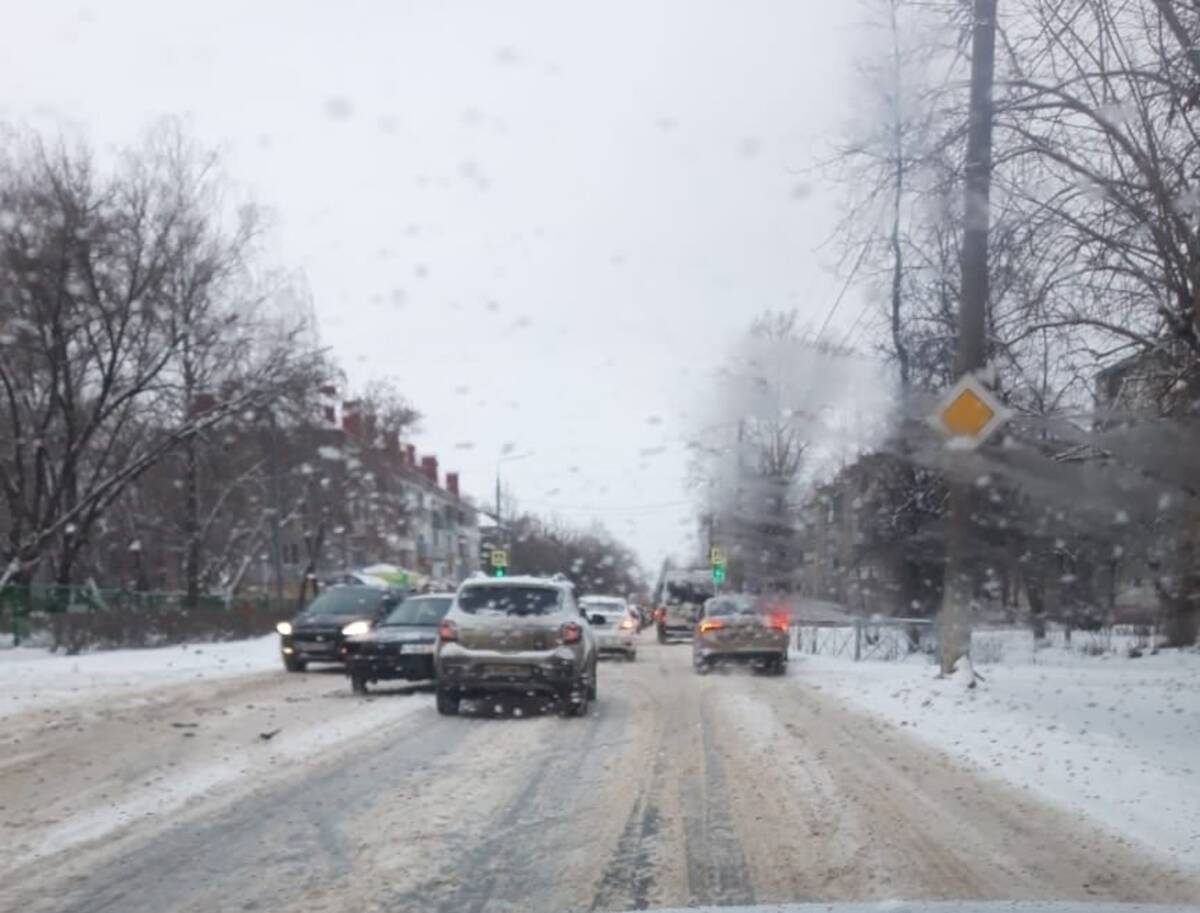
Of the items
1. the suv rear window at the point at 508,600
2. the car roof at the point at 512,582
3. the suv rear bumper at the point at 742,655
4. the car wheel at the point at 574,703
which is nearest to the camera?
the car wheel at the point at 574,703

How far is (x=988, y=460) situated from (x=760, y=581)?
38.4 metres

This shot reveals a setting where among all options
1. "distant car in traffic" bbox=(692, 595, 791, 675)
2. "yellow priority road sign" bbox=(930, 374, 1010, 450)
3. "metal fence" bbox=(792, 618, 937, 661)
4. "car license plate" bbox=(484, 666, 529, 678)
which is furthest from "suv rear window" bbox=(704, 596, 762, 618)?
"yellow priority road sign" bbox=(930, 374, 1010, 450)

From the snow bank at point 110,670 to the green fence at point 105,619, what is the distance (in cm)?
44

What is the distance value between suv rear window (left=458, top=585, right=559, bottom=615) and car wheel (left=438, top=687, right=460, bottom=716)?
948 mm

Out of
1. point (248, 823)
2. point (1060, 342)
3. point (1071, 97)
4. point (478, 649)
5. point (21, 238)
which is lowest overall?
point (248, 823)

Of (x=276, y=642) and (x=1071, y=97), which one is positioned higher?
(x=1071, y=97)

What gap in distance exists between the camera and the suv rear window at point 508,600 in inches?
646

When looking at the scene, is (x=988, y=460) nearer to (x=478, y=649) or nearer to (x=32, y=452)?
(x=478, y=649)

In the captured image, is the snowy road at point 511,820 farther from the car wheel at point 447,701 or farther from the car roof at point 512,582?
the car roof at point 512,582

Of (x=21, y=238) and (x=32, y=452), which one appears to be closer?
(x=21, y=238)

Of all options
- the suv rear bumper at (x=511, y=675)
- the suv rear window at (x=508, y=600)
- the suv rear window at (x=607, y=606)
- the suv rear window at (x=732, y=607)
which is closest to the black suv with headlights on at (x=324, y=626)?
the suv rear window at (x=732, y=607)

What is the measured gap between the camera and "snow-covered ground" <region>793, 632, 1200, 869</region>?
31.1 feet

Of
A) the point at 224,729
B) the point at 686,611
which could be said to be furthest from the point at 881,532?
the point at 224,729

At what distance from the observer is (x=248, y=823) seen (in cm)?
879
